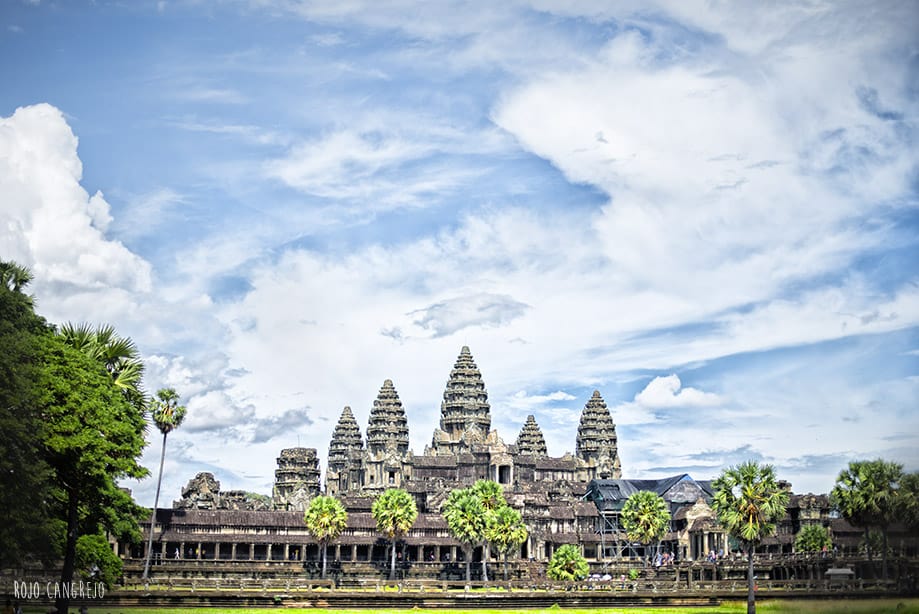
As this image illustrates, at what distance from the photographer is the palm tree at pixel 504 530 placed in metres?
91.8

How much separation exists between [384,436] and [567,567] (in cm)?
8592

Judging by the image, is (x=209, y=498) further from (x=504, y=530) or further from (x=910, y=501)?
(x=910, y=501)

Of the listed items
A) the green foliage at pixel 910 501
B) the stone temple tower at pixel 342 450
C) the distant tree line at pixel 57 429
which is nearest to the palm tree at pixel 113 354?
the distant tree line at pixel 57 429

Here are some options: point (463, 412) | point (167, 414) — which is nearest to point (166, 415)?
point (167, 414)

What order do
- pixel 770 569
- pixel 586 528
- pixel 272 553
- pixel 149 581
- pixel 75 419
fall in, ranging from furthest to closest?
pixel 586 528
pixel 272 553
pixel 770 569
pixel 149 581
pixel 75 419

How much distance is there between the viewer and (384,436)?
172 m

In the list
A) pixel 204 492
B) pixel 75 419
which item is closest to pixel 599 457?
pixel 204 492

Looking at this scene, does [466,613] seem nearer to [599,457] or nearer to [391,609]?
[391,609]

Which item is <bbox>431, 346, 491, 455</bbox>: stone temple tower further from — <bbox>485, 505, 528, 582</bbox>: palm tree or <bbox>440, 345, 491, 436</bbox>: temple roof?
<bbox>485, 505, 528, 582</bbox>: palm tree

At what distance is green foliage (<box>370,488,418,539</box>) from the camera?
3777 inches

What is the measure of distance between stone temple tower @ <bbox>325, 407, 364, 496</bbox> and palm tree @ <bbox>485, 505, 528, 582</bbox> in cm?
8375

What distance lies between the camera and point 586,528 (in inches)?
4877

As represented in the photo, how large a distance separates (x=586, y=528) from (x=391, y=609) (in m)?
66.7

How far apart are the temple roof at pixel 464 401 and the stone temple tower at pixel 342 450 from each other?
61.0 feet
